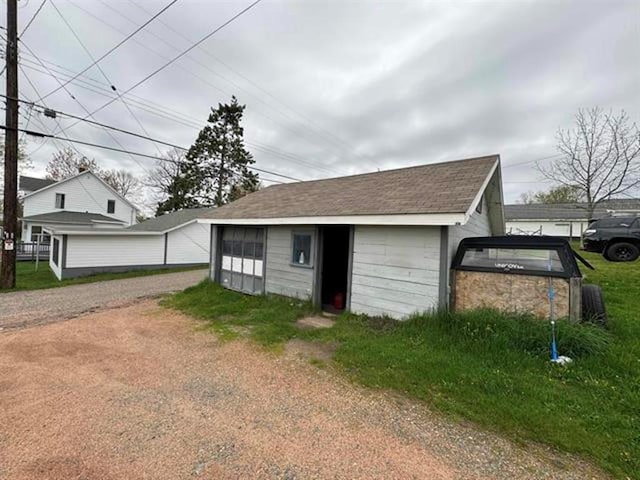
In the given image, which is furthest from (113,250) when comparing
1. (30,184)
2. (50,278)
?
(30,184)

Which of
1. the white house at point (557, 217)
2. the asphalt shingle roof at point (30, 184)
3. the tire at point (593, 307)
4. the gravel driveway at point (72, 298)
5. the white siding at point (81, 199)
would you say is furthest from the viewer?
the asphalt shingle roof at point (30, 184)

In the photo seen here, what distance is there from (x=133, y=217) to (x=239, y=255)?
24491 mm

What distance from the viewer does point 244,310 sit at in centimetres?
730

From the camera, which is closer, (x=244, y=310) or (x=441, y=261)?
(x=441, y=261)

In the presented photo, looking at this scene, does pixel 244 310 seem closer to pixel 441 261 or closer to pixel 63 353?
pixel 63 353

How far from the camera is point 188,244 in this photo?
1753 centimetres

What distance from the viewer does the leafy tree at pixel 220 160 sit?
2552 centimetres

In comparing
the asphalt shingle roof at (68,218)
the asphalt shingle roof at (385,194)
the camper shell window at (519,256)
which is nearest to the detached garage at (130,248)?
the asphalt shingle roof at (385,194)

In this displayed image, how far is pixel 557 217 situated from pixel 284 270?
2764cm

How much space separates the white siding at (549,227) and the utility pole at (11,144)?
95.7ft

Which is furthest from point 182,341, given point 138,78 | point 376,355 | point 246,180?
point 246,180

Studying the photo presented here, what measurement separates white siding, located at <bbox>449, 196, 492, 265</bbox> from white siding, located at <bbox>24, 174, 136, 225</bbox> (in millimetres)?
29276

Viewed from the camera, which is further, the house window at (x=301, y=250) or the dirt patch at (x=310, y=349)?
the house window at (x=301, y=250)

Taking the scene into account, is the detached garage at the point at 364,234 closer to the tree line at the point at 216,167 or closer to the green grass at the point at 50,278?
the green grass at the point at 50,278
